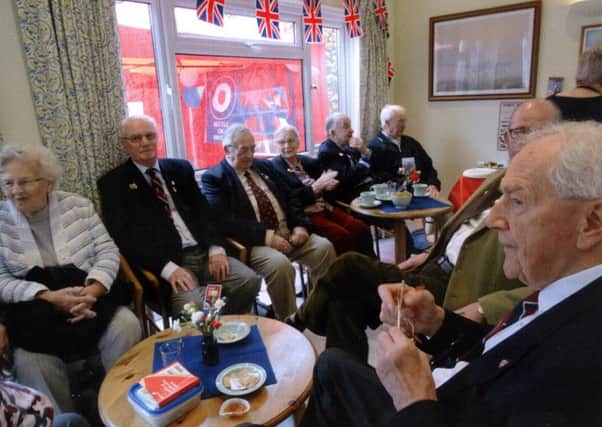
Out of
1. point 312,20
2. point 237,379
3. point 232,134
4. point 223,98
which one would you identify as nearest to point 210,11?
point 223,98

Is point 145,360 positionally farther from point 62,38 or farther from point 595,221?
point 62,38

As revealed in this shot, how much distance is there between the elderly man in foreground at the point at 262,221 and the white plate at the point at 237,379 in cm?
95

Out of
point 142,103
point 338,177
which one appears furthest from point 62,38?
point 338,177

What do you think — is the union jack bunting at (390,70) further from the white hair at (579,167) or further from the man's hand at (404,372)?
the man's hand at (404,372)

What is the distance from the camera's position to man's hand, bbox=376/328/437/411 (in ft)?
2.58

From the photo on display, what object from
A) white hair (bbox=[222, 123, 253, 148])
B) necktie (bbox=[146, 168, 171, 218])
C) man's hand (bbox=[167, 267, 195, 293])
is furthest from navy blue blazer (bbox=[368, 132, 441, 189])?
man's hand (bbox=[167, 267, 195, 293])

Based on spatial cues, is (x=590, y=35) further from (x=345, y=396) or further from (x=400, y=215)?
(x=345, y=396)

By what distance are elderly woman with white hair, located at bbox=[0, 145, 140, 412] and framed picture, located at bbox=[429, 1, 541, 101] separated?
3.71m

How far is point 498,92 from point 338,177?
6.50 feet

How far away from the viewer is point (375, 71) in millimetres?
4090

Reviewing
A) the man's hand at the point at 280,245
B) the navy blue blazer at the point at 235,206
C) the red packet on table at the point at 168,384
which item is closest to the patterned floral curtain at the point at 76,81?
the navy blue blazer at the point at 235,206

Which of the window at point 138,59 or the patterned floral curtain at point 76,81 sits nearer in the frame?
the patterned floral curtain at point 76,81

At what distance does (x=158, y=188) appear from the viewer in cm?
224

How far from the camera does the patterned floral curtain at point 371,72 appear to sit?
3.93 metres
